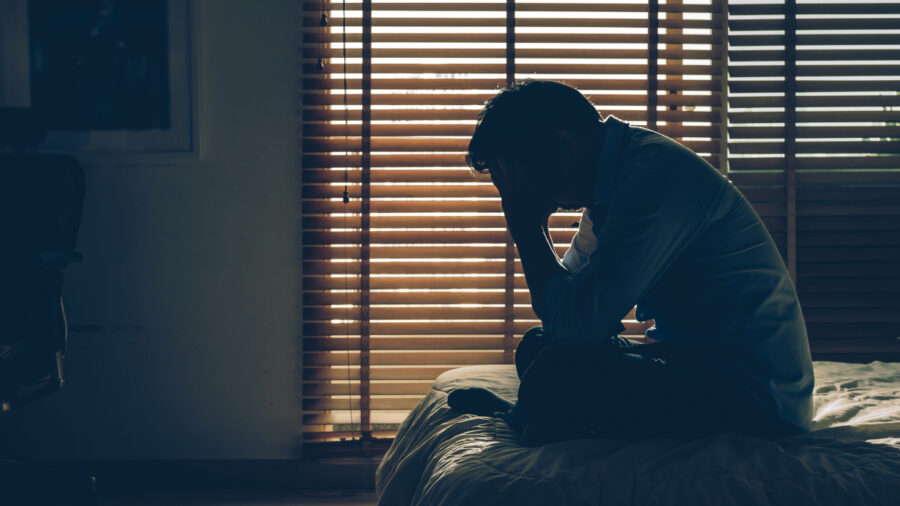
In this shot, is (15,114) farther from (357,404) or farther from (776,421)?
(776,421)

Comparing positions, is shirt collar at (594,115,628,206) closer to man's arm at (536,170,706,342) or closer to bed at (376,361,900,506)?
man's arm at (536,170,706,342)

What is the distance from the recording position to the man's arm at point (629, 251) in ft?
3.33

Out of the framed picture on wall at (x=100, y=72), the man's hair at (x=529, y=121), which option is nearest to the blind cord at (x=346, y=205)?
the framed picture on wall at (x=100, y=72)

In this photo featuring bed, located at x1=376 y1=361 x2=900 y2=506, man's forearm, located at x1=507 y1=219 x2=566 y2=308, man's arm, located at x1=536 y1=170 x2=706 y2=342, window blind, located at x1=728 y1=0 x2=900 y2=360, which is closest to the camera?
bed, located at x1=376 y1=361 x2=900 y2=506

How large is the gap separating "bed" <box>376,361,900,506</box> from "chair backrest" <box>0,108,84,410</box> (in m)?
1.37

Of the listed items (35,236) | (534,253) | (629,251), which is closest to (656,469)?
(629,251)

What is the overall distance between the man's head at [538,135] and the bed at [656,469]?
19.0 inches

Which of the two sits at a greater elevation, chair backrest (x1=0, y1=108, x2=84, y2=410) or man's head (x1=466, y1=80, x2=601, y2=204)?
man's head (x1=466, y1=80, x2=601, y2=204)

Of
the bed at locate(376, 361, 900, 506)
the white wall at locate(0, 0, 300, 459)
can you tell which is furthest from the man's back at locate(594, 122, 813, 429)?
the white wall at locate(0, 0, 300, 459)

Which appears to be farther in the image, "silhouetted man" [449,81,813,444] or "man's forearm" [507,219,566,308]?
"man's forearm" [507,219,566,308]

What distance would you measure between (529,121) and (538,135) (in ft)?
0.10

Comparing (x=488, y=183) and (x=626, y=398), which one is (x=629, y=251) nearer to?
(x=626, y=398)

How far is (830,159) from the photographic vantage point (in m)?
2.45

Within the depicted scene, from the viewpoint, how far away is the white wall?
2.32m
